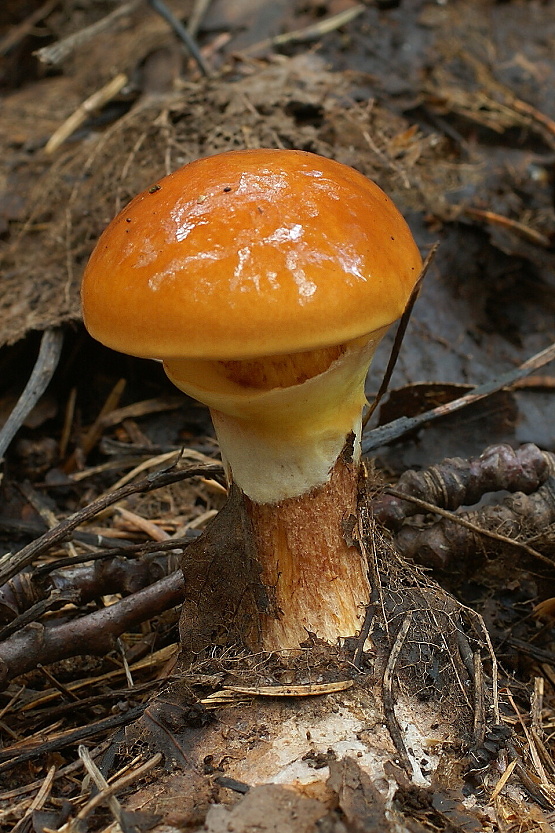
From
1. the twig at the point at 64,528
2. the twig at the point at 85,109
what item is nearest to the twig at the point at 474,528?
the twig at the point at 64,528

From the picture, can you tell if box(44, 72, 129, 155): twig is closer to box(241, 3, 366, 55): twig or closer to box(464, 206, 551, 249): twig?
box(241, 3, 366, 55): twig

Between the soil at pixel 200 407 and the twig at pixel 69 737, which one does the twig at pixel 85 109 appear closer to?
the soil at pixel 200 407

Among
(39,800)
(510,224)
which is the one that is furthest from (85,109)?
(39,800)

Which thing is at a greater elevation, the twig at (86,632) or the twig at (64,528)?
the twig at (64,528)

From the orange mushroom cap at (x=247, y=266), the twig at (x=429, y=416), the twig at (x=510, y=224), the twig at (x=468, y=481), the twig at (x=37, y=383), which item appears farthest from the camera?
the twig at (x=510, y=224)

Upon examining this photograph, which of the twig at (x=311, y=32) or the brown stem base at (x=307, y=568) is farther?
the twig at (x=311, y=32)

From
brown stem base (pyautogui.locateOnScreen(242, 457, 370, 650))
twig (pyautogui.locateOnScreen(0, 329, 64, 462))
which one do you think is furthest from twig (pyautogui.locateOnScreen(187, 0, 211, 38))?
brown stem base (pyautogui.locateOnScreen(242, 457, 370, 650))

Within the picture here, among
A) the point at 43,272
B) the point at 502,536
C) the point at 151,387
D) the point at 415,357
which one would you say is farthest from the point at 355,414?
the point at 43,272

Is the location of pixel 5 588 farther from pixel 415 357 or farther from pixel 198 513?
pixel 415 357
